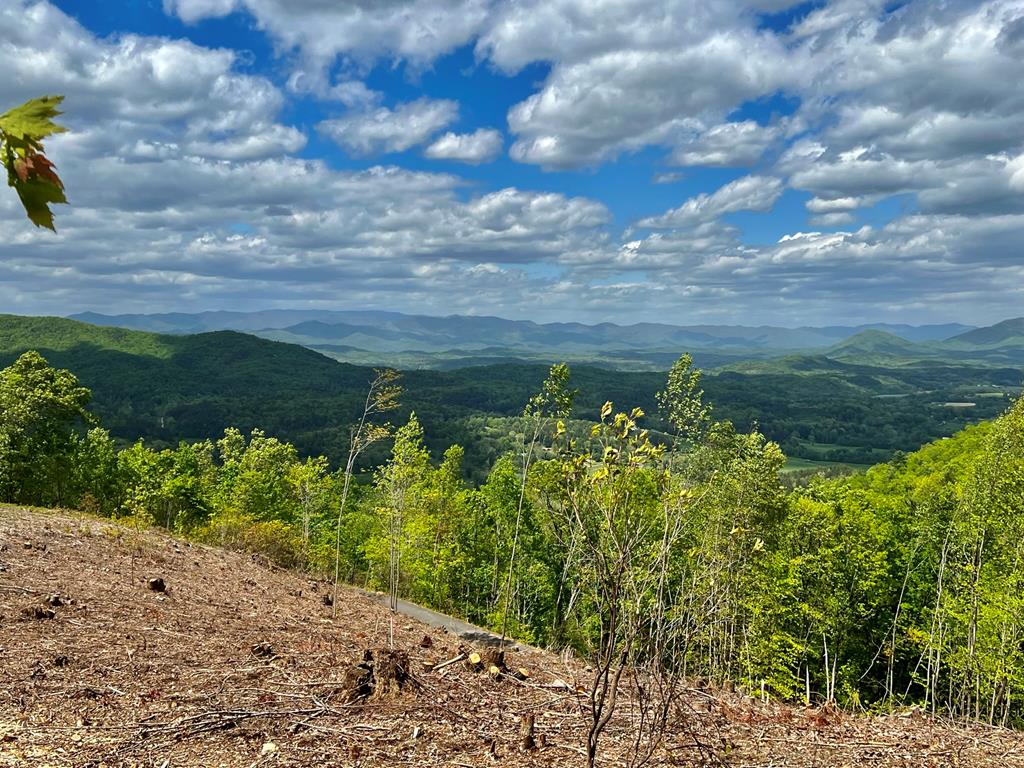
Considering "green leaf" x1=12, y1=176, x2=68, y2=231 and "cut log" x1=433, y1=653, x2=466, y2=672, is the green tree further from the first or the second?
"green leaf" x1=12, y1=176, x2=68, y2=231

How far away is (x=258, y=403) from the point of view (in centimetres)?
18875

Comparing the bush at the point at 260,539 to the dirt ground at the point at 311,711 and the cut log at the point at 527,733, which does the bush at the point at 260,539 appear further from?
the cut log at the point at 527,733

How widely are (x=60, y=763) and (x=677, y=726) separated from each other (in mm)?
6094

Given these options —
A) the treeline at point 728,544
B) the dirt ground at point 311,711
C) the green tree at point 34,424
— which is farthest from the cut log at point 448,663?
the green tree at point 34,424

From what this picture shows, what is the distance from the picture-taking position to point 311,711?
23.0 feet

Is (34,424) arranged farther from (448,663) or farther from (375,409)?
(448,663)

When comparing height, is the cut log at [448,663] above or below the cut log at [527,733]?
below

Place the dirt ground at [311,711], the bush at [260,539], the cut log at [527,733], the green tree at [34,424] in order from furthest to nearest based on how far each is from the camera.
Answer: the green tree at [34,424], the bush at [260,539], the cut log at [527,733], the dirt ground at [311,711]

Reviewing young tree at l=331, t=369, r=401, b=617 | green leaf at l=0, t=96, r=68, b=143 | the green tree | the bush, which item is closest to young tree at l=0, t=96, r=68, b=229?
green leaf at l=0, t=96, r=68, b=143

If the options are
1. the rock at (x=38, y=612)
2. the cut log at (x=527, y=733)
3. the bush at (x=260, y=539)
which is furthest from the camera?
the bush at (x=260, y=539)

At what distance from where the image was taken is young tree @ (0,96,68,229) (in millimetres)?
1646

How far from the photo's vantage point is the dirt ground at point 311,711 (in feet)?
20.3

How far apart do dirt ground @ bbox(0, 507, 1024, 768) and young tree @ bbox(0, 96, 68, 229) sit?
19.5 ft

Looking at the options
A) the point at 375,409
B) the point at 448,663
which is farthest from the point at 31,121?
the point at 375,409
